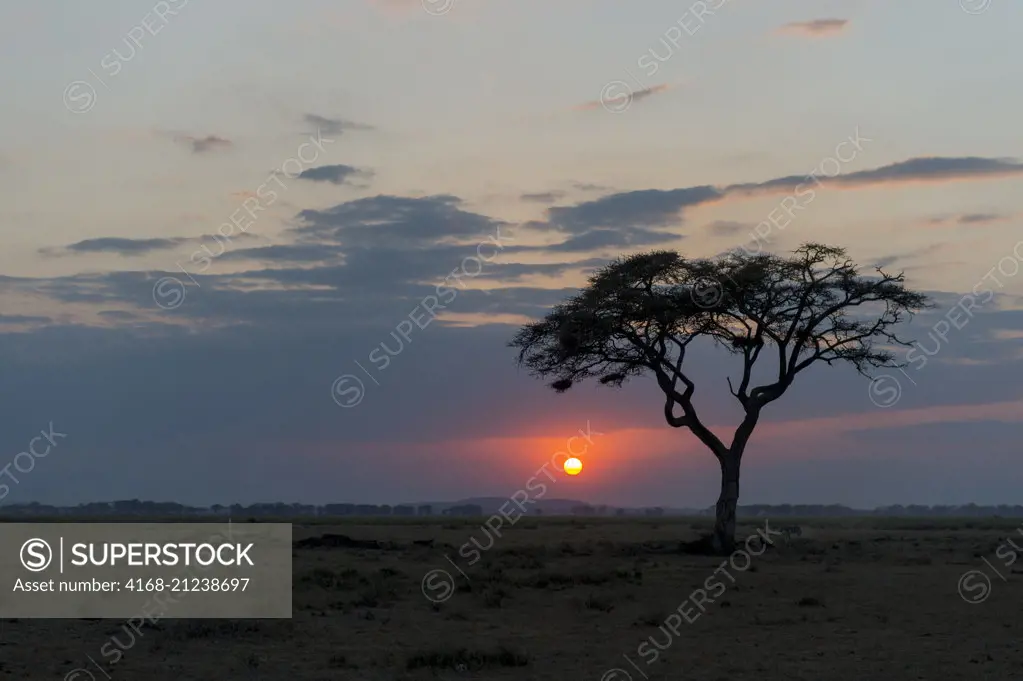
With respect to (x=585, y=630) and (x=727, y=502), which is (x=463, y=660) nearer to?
(x=585, y=630)

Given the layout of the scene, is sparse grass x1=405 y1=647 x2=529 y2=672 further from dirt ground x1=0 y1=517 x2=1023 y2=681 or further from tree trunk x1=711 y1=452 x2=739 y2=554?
tree trunk x1=711 y1=452 x2=739 y2=554

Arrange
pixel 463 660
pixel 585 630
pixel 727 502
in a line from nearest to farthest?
A: pixel 463 660
pixel 585 630
pixel 727 502

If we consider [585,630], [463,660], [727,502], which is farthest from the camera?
[727,502]

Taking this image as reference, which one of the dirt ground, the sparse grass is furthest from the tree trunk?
the sparse grass

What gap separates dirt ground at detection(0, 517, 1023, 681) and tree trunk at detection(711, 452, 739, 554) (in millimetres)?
3578

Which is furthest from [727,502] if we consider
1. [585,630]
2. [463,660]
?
[463,660]

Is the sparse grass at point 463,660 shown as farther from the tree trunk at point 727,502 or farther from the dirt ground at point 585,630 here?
the tree trunk at point 727,502

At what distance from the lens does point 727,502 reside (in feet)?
123

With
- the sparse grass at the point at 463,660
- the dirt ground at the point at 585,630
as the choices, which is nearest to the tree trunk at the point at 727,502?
the dirt ground at the point at 585,630

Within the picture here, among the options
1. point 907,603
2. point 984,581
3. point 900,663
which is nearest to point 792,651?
point 900,663

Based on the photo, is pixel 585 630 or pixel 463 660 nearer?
pixel 463 660

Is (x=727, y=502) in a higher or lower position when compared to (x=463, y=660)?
higher

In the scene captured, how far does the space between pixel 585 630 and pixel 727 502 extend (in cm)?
1653

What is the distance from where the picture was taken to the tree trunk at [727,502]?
37.4 metres
